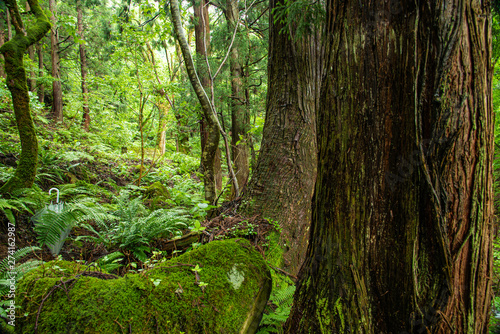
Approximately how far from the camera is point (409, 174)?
51.3 inches

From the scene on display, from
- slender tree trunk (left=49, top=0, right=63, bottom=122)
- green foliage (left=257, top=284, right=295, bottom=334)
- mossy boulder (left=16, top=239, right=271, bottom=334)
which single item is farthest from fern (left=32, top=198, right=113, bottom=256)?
slender tree trunk (left=49, top=0, right=63, bottom=122)

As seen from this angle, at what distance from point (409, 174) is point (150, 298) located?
68.9 inches

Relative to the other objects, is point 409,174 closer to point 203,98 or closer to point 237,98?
point 203,98

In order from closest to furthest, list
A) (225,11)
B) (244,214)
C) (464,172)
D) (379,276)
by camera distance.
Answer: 1. (464,172)
2. (379,276)
3. (244,214)
4. (225,11)

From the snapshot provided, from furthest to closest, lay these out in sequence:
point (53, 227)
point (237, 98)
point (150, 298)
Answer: point (237, 98) → point (53, 227) → point (150, 298)

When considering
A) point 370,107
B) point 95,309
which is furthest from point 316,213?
point 95,309

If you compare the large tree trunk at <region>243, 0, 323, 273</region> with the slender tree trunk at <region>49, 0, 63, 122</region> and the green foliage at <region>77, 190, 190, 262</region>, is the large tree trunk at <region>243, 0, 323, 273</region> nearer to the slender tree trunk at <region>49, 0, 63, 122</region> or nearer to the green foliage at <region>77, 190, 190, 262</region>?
the green foliage at <region>77, 190, 190, 262</region>

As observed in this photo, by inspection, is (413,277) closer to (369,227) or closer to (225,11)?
(369,227)

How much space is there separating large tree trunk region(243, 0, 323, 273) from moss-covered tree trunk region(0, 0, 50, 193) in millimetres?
3732

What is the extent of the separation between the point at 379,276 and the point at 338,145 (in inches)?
31.9

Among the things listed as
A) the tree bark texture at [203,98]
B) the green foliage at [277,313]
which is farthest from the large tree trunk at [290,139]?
the green foliage at [277,313]

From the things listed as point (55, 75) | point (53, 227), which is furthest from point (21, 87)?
point (55, 75)

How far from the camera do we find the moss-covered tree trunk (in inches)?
146

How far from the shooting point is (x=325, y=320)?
1.49 meters
